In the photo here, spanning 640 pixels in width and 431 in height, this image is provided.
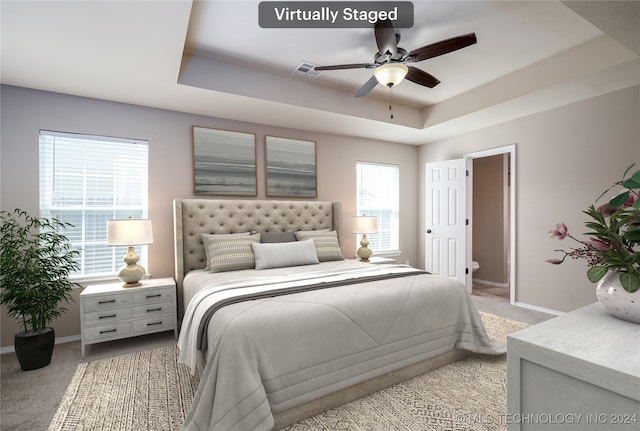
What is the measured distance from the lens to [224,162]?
3.93 m

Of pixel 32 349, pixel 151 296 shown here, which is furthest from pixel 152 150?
pixel 32 349

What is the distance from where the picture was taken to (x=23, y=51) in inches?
91.8

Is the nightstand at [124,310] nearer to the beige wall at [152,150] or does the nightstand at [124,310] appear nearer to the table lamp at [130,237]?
the table lamp at [130,237]

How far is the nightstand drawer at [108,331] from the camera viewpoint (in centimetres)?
277

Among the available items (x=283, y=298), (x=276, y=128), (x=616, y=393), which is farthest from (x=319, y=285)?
(x=276, y=128)

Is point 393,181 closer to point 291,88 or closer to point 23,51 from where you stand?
point 291,88

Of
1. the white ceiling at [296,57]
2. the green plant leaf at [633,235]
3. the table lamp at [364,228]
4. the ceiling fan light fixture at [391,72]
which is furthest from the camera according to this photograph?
the table lamp at [364,228]

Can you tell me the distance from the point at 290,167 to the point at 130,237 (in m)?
2.15

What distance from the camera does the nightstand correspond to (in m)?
2.77

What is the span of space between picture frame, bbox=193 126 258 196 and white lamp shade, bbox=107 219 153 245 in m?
0.84

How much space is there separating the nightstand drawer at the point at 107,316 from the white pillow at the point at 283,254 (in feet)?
4.17

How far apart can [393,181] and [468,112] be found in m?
1.80

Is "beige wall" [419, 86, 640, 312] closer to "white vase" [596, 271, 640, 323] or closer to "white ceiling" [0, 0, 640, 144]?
"white ceiling" [0, 0, 640, 144]

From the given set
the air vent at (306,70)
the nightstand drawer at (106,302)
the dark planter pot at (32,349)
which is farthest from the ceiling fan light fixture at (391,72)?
the dark planter pot at (32,349)
